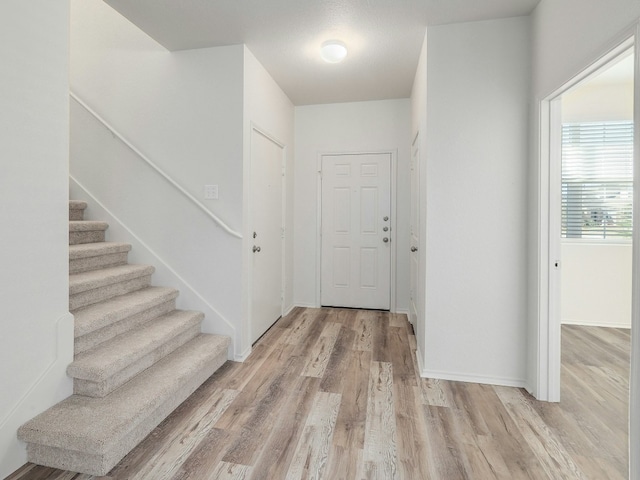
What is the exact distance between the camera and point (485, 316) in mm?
2432

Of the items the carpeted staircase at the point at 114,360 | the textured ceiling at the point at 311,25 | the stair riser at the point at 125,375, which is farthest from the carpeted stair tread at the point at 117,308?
the textured ceiling at the point at 311,25

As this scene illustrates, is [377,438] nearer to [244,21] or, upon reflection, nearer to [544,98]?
[544,98]

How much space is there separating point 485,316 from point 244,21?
107 inches

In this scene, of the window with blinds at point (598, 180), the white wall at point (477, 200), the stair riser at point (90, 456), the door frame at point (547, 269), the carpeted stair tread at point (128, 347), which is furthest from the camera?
the window with blinds at point (598, 180)

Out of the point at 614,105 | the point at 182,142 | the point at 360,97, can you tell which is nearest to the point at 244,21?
the point at 182,142

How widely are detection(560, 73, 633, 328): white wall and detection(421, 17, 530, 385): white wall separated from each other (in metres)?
1.73

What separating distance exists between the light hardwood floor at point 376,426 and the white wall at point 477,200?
0.30 metres

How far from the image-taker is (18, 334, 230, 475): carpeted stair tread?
155cm

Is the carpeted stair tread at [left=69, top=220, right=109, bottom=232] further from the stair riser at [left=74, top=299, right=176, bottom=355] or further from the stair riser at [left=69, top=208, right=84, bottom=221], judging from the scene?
the stair riser at [left=74, top=299, right=176, bottom=355]

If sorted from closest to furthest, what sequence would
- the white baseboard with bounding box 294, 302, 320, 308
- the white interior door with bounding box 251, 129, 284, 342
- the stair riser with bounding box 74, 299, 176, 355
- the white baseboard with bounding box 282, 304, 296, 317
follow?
the stair riser with bounding box 74, 299, 176, 355, the white interior door with bounding box 251, 129, 284, 342, the white baseboard with bounding box 282, 304, 296, 317, the white baseboard with bounding box 294, 302, 320, 308

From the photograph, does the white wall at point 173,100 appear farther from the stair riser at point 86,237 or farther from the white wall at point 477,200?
the white wall at point 477,200

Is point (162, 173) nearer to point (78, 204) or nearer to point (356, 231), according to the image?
point (78, 204)

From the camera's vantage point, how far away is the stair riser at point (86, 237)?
2.70 metres

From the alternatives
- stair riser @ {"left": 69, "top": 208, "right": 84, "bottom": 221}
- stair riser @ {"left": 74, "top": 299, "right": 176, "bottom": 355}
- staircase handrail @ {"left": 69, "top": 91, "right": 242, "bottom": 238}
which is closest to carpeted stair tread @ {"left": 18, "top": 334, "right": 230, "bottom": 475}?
stair riser @ {"left": 74, "top": 299, "right": 176, "bottom": 355}
